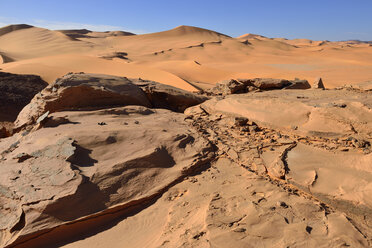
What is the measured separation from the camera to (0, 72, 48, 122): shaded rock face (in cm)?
618

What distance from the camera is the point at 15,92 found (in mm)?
6734

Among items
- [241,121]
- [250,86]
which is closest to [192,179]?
[241,121]

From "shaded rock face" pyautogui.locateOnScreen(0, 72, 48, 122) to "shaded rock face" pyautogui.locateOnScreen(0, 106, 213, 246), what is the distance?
3923 millimetres

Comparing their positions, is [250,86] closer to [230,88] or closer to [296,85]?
[230,88]

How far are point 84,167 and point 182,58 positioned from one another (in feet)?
62.2

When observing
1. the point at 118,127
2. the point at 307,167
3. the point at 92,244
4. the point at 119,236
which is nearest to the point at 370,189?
the point at 307,167

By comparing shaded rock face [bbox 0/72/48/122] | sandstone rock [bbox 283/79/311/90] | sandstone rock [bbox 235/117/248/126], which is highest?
sandstone rock [bbox 283/79/311/90]

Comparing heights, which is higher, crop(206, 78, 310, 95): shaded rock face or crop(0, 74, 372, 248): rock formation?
crop(206, 78, 310, 95): shaded rock face

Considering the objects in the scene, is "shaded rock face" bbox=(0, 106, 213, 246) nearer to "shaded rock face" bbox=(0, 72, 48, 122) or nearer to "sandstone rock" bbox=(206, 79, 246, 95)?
"sandstone rock" bbox=(206, 79, 246, 95)

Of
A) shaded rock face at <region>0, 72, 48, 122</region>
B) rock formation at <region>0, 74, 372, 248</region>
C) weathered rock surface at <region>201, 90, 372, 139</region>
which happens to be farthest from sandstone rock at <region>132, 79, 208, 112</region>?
shaded rock face at <region>0, 72, 48, 122</region>

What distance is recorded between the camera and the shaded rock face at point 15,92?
6175mm

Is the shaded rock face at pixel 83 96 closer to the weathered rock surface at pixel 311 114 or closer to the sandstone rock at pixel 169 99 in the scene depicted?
the sandstone rock at pixel 169 99

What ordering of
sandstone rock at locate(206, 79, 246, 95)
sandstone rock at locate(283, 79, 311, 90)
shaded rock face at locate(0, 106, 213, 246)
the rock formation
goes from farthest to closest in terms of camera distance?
sandstone rock at locate(283, 79, 311, 90)
sandstone rock at locate(206, 79, 246, 95)
shaded rock face at locate(0, 106, 213, 246)
the rock formation

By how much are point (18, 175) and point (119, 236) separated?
990 millimetres
